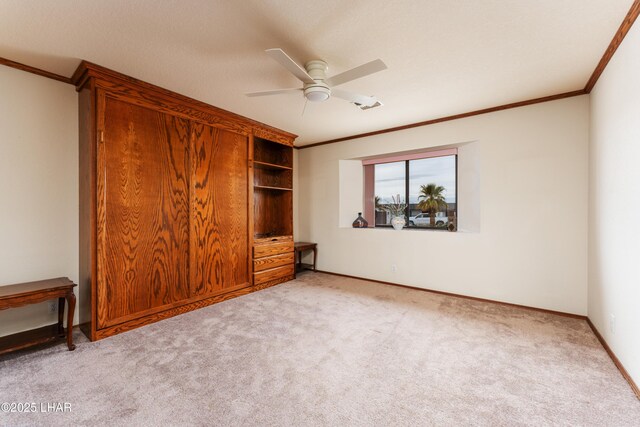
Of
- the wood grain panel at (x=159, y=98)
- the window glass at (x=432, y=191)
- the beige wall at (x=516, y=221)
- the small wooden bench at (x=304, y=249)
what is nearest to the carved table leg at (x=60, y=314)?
the wood grain panel at (x=159, y=98)

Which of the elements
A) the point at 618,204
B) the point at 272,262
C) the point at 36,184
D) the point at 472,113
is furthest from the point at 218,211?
the point at 618,204

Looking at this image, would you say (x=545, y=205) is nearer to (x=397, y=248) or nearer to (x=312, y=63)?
(x=397, y=248)

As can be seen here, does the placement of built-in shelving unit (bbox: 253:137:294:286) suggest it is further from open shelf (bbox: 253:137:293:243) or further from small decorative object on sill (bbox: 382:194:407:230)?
small decorative object on sill (bbox: 382:194:407:230)

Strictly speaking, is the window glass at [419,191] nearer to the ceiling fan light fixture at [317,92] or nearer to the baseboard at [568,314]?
the baseboard at [568,314]

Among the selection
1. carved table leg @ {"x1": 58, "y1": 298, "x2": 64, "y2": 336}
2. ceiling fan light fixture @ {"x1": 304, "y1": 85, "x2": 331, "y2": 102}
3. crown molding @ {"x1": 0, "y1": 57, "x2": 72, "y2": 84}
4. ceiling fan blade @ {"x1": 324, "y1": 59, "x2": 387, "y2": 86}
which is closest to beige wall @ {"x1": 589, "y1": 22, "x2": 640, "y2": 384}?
ceiling fan blade @ {"x1": 324, "y1": 59, "x2": 387, "y2": 86}

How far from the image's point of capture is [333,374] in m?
1.97

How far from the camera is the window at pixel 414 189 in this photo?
432 cm

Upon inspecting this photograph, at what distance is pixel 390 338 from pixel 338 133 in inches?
129

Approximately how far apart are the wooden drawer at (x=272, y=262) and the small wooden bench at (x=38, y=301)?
2.07 m

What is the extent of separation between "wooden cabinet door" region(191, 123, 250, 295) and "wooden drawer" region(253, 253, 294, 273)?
0.17 metres

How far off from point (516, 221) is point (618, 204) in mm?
1297

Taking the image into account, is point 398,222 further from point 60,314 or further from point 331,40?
point 60,314

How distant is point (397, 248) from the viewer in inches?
171

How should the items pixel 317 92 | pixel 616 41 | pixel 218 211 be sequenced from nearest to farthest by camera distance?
1. pixel 616 41
2. pixel 317 92
3. pixel 218 211
